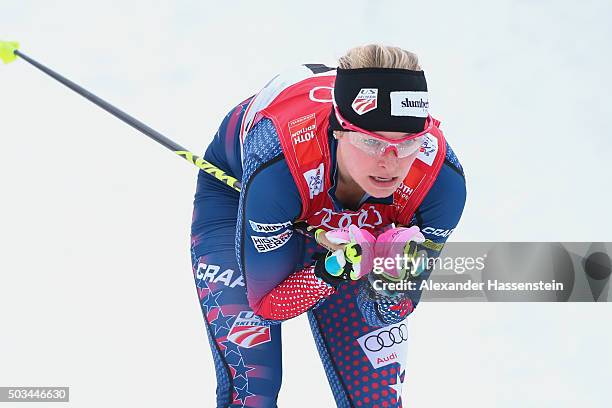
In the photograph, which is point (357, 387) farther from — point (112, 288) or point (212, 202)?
point (112, 288)

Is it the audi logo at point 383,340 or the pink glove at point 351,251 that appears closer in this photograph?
the pink glove at point 351,251

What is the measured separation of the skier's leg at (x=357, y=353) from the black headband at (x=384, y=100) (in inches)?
31.8

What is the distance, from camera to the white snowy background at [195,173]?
424cm

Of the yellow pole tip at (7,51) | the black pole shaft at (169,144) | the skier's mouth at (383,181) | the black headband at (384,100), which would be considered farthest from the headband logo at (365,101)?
the yellow pole tip at (7,51)

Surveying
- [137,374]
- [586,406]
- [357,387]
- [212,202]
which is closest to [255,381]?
[357,387]

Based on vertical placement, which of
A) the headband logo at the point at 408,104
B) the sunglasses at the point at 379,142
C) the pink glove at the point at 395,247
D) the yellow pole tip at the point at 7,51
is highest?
the yellow pole tip at the point at 7,51

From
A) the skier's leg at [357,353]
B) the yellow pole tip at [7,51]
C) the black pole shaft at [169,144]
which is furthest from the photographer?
the yellow pole tip at [7,51]

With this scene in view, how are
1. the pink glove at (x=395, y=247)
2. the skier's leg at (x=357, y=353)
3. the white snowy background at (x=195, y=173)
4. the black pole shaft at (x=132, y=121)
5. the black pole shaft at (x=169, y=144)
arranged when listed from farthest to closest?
1. the white snowy background at (x=195, y=173)
2. the black pole shaft at (x=132, y=121)
3. the black pole shaft at (x=169, y=144)
4. the skier's leg at (x=357, y=353)
5. the pink glove at (x=395, y=247)

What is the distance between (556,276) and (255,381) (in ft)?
4.55

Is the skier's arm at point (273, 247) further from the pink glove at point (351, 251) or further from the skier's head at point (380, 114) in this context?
the skier's head at point (380, 114)

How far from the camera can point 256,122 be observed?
10.4 ft

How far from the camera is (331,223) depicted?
308 centimetres

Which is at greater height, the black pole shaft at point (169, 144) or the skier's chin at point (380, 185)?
the black pole shaft at point (169, 144)

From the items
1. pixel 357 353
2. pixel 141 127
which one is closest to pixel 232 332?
pixel 357 353
